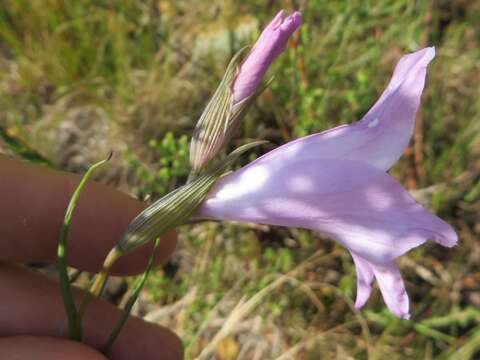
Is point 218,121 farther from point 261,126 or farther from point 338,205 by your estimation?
point 261,126

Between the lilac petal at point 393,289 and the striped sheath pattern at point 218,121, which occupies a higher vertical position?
the striped sheath pattern at point 218,121

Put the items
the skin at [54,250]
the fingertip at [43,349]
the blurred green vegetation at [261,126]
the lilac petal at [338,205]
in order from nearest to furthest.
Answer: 1. the lilac petal at [338,205]
2. the fingertip at [43,349]
3. the skin at [54,250]
4. the blurred green vegetation at [261,126]

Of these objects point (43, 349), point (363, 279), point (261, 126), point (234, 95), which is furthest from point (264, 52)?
point (261, 126)

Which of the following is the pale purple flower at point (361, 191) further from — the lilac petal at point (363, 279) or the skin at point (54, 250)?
the skin at point (54, 250)

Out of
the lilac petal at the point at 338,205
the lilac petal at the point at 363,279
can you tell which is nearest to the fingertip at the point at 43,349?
the lilac petal at the point at 338,205

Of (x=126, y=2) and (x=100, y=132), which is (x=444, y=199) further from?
(x=126, y=2)

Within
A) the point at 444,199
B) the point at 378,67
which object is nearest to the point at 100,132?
the point at 378,67

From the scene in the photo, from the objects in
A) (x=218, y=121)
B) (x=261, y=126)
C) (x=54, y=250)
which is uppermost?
(x=218, y=121)
